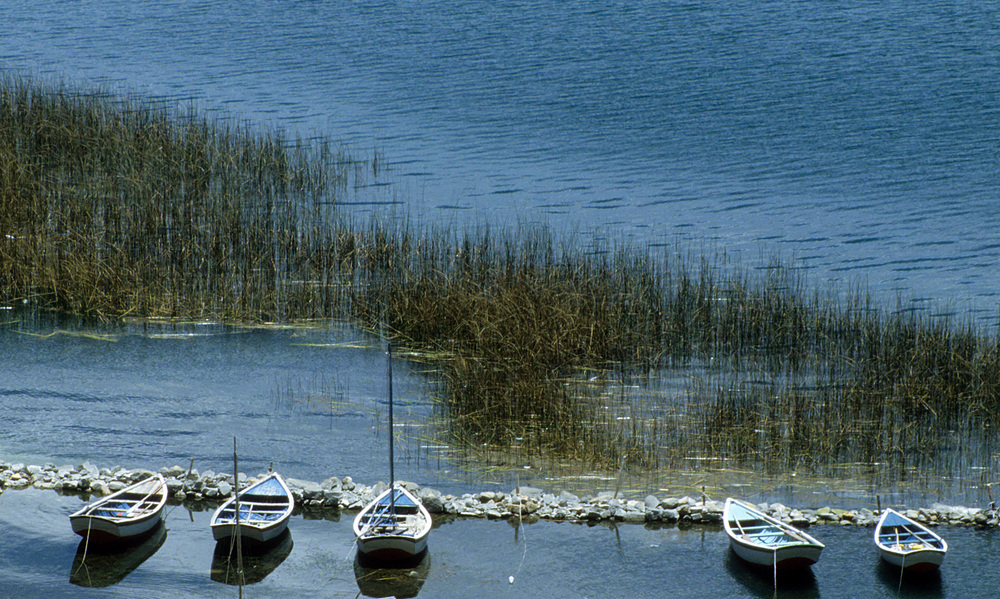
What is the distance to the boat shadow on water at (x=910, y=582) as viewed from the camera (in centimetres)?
930

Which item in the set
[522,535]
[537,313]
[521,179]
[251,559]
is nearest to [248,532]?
[251,559]

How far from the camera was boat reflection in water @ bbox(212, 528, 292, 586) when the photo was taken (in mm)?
9484

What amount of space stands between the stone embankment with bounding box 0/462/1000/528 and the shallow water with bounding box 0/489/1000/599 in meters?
0.16

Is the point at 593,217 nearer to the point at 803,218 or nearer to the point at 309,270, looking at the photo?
the point at 803,218

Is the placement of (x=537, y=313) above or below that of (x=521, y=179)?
below

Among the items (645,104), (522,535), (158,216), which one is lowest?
(522,535)

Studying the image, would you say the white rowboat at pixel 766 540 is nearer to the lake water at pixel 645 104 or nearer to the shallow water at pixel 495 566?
the shallow water at pixel 495 566

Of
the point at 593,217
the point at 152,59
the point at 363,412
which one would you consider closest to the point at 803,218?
the point at 593,217

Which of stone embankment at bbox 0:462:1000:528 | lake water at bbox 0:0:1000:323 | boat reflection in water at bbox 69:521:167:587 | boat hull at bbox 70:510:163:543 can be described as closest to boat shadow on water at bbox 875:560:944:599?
stone embankment at bbox 0:462:1000:528

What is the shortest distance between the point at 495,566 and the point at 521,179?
61.0ft

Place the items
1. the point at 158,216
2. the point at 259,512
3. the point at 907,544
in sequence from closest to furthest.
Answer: the point at 907,544 → the point at 259,512 → the point at 158,216

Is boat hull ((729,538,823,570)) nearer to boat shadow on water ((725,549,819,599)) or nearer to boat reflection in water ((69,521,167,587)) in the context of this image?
boat shadow on water ((725,549,819,599))

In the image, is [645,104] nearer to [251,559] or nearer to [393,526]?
[393,526]

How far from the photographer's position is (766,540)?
383 inches
